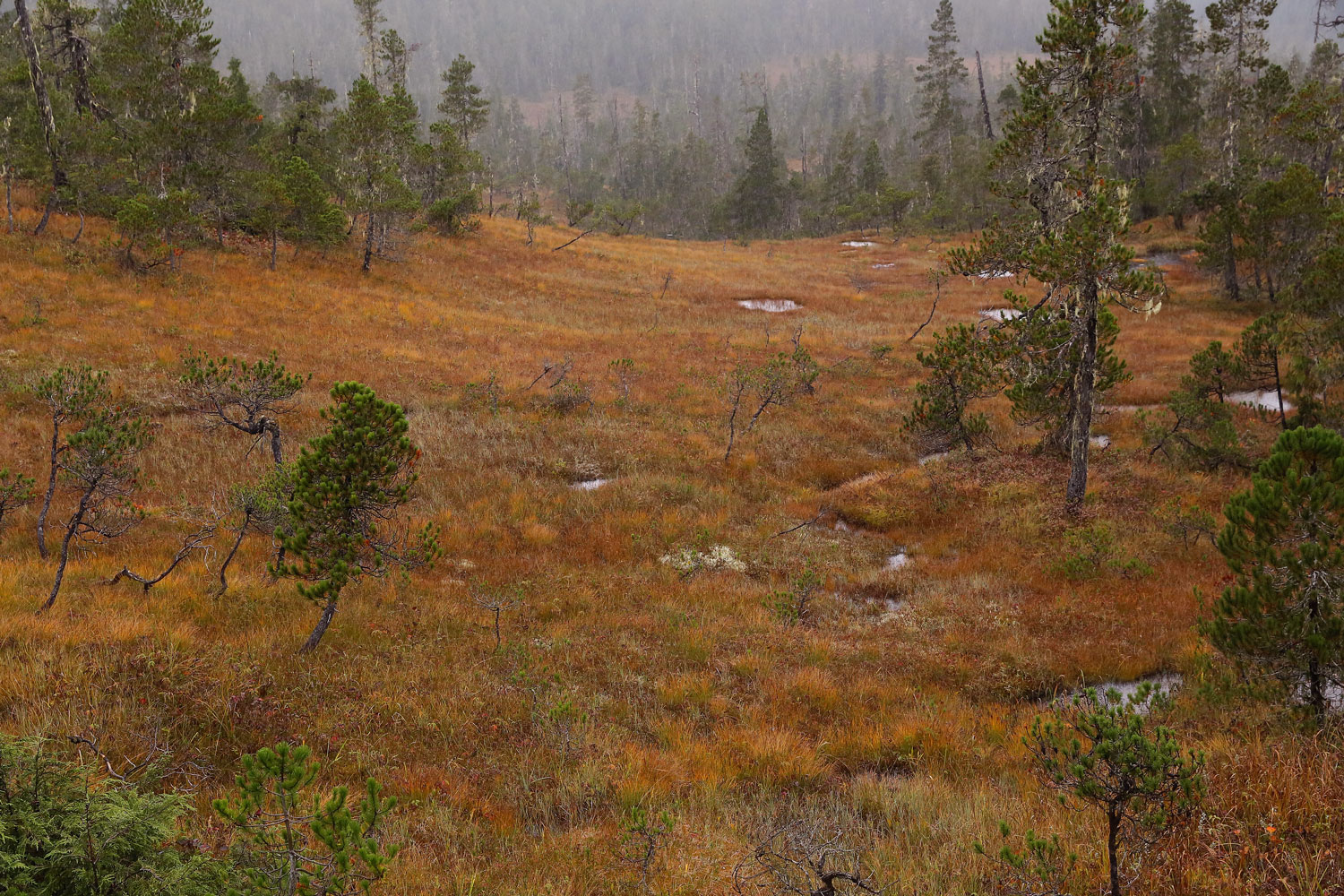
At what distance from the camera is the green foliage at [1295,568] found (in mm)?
4566

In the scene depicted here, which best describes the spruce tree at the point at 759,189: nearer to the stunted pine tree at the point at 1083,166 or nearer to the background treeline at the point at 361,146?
the background treeline at the point at 361,146

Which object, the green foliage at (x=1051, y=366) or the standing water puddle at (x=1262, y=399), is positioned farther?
the standing water puddle at (x=1262, y=399)

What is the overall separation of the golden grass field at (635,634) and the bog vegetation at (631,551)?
0.18 feet

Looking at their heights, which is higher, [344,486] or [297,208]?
[297,208]

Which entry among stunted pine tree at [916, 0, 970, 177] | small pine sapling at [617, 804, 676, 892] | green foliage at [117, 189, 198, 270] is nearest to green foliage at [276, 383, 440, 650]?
small pine sapling at [617, 804, 676, 892]

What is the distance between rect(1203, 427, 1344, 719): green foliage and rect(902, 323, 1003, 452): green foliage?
7.94 meters

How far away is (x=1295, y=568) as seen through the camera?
15.2 feet

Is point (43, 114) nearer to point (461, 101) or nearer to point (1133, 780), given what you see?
point (1133, 780)

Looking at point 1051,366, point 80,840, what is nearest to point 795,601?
point 1051,366

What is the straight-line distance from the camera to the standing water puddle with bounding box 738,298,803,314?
115ft

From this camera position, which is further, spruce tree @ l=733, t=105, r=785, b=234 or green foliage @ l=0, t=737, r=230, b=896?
spruce tree @ l=733, t=105, r=785, b=234

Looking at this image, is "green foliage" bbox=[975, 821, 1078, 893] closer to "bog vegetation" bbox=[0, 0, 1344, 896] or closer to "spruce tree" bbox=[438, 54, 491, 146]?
"bog vegetation" bbox=[0, 0, 1344, 896]

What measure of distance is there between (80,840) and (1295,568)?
7444 millimetres

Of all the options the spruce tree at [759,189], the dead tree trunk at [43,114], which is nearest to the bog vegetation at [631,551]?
the dead tree trunk at [43,114]
